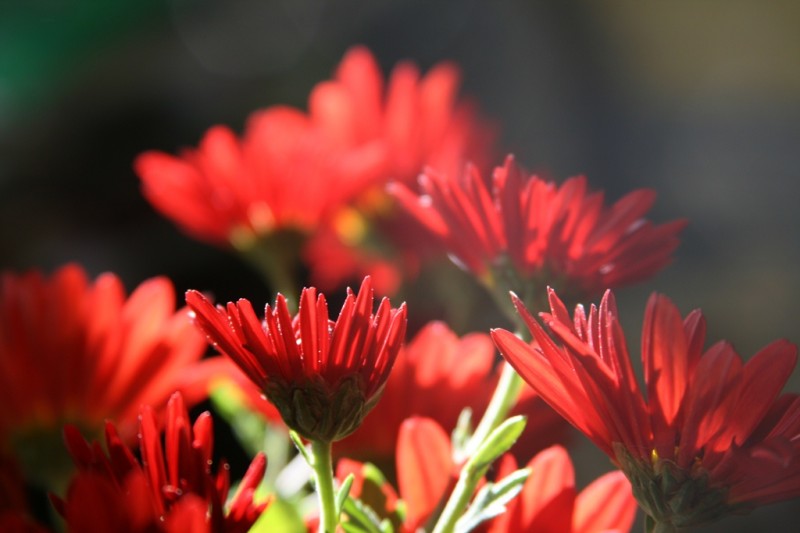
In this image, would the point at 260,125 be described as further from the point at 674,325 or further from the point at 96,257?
the point at 96,257

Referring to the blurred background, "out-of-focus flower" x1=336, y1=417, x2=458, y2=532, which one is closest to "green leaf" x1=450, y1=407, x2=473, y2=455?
"out-of-focus flower" x1=336, y1=417, x2=458, y2=532

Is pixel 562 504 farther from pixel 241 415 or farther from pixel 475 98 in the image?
pixel 475 98

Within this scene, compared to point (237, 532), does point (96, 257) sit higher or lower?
higher

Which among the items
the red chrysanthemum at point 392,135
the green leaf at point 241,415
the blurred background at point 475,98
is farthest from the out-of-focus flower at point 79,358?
the blurred background at point 475,98

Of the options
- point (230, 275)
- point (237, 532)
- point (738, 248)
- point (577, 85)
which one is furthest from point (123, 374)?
point (577, 85)

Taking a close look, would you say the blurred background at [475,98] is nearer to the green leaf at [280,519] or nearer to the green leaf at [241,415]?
the green leaf at [241,415]

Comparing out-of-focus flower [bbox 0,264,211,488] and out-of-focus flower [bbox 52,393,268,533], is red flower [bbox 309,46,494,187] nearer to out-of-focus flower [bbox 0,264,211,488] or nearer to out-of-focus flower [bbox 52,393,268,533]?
out-of-focus flower [bbox 0,264,211,488]
